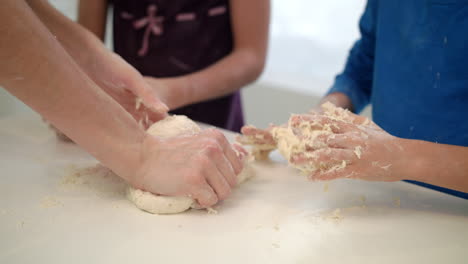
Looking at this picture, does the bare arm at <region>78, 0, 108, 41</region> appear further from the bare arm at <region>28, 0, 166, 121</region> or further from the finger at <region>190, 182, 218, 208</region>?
the finger at <region>190, 182, 218, 208</region>

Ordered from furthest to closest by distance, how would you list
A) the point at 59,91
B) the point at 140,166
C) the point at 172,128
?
1. the point at 172,128
2. the point at 140,166
3. the point at 59,91

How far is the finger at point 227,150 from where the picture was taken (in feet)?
2.73

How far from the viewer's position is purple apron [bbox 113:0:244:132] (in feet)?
4.43

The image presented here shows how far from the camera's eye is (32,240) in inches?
25.7

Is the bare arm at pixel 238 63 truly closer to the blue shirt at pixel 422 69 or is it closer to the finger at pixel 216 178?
the blue shirt at pixel 422 69

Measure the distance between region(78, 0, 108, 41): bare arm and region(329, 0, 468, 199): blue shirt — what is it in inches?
33.2

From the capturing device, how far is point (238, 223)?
744 millimetres

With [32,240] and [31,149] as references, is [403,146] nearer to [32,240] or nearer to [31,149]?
[32,240]

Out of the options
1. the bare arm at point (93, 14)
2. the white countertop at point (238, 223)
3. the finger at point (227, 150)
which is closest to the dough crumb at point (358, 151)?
the white countertop at point (238, 223)

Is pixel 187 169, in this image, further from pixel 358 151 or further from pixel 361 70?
pixel 361 70

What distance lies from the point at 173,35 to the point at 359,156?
2.66ft

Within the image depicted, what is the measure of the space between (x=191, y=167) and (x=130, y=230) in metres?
0.15

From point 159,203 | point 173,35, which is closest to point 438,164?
point 159,203

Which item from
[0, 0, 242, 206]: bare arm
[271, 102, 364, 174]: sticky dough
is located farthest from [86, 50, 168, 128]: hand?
[271, 102, 364, 174]: sticky dough
